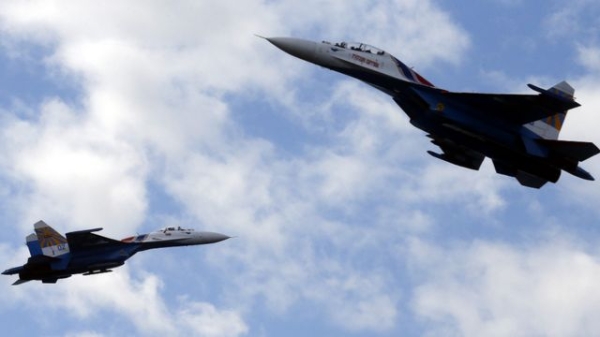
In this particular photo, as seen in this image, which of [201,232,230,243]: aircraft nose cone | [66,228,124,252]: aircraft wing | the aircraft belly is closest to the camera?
the aircraft belly

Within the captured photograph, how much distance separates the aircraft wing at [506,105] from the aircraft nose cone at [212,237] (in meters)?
21.2

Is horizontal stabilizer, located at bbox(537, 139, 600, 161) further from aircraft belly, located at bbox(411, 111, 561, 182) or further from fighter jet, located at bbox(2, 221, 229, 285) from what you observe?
fighter jet, located at bbox(2, 221, 229, 285)

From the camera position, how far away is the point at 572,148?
175ft

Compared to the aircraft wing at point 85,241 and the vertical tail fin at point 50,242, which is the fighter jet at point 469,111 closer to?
the aircraft wing at point 85,241

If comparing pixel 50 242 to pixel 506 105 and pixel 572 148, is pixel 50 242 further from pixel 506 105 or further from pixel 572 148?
pixel 572 148

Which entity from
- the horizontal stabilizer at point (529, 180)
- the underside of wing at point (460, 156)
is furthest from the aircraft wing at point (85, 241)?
the horizontal stabilizer at point (529, 180)

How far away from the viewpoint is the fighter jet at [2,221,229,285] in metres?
64.7

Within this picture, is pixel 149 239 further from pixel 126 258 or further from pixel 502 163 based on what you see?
pixel 502 163

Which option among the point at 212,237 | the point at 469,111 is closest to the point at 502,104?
the point at 469,111

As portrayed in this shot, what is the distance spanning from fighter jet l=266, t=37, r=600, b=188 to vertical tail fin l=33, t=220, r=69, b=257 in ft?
74.6

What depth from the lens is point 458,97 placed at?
53.6 m

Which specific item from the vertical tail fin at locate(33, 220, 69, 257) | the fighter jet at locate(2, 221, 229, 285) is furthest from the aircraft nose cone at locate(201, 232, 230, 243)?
the vertical tail fin at locate(33, 220, 69, 257)

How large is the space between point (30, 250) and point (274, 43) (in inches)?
967

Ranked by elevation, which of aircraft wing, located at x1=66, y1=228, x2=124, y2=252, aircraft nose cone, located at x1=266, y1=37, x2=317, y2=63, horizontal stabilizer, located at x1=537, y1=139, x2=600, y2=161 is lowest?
horizontal stabilizer, located at x1=537, y1=139, x2=600, y2=161
